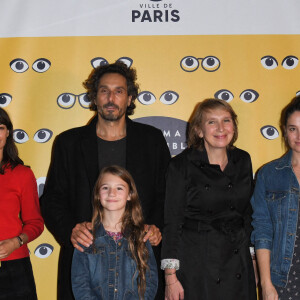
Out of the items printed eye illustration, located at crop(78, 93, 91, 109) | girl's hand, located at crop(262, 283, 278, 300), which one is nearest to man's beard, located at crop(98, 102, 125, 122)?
printed eye illustration, located at crop(78, 93, 91, 109)

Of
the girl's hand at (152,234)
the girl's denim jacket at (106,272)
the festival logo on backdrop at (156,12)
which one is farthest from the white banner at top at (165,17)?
the girl's denim jacket at (106,272)

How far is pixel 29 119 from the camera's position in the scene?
3.42 meters

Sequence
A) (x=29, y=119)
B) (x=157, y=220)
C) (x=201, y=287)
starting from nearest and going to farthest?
(x=201, y=287)
(x=157, y=220)
(x=29, y=119)

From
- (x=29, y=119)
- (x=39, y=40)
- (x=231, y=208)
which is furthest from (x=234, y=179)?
(x=39, y=40)

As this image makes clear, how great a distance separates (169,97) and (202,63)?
0.37 m

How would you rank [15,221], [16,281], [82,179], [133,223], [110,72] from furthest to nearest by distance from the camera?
→ [110,72] → [82,179] → [15,221] → [16,281] → [133,223]

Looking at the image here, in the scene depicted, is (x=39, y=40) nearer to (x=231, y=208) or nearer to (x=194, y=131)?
(x=194, y=131)

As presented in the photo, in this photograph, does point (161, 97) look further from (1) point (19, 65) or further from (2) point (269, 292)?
(2) point (269, 292)

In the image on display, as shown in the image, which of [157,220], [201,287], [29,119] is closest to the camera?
[201,287]

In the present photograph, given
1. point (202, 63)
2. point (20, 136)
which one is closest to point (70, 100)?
point (20, 136)

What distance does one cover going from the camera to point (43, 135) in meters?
3.43

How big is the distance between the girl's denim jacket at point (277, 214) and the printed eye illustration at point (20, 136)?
178cm

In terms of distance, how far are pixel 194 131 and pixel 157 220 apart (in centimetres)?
60

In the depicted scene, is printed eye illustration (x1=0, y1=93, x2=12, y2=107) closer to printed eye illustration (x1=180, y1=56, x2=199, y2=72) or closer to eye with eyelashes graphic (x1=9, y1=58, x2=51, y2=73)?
eye with eyelashes graphic (x1=9, y1=58, x2=51, y2=73)
